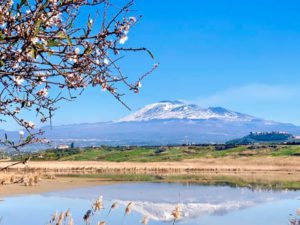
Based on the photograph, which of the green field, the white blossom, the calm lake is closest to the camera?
the white blossom

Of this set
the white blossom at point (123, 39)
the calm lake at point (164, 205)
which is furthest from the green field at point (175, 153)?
the white blossom at point (123, 39)

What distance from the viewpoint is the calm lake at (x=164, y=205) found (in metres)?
27.1

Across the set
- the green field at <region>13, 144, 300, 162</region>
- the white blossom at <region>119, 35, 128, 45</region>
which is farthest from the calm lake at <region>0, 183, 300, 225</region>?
the green field at <region>13, 144, 300, 162</region>

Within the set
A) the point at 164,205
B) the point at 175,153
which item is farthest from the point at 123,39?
the point at 175,153

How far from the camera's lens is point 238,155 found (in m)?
90.8

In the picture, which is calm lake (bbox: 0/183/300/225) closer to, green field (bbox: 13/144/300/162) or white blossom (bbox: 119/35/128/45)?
white blossom (bbox: 119/35/128/45)

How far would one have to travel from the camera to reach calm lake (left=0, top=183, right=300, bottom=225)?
27078mm

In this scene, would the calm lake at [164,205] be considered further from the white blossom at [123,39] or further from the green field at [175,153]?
the green field at [175,153]

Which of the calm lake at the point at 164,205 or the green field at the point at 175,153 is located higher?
the green field at the point at 175,153

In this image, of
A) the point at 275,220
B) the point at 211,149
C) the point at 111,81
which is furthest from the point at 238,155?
the point at 111,81

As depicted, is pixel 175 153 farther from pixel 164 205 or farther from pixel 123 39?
pixel 123 39

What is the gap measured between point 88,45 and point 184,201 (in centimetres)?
3189

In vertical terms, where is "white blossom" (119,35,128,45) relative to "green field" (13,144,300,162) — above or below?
above

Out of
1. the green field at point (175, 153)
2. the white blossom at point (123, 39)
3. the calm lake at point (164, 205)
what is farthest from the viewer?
the green field at point (175, 153)
